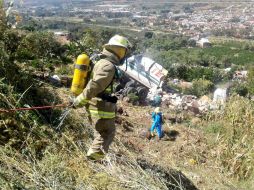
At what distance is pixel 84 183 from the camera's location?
350cm

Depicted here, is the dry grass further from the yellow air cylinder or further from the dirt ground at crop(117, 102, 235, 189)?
the yellow air cylinder

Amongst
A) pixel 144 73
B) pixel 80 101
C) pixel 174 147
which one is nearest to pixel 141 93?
pixel 144 73

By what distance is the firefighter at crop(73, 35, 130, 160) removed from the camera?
12.3ft

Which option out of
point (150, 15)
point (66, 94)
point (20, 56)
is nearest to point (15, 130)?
point (20, 56)

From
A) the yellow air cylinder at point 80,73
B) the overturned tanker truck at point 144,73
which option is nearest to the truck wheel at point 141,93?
the overturned tanker truck at point 144,73

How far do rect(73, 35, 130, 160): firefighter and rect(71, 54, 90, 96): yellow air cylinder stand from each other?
0.29 feet

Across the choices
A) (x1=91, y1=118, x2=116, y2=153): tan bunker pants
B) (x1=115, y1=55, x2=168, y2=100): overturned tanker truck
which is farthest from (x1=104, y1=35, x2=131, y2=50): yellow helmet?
(x1=115, y1=55, x2=168, y2=100): overturned tanker truck

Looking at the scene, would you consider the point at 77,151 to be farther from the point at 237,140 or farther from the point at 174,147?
the point at 174,147

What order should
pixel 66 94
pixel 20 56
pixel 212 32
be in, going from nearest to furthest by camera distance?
pixel 20 56 → pixel 66 94 → pixel 212 32

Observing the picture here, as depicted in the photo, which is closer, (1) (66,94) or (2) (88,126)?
(2) (88,126)

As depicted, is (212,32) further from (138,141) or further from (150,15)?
(138,141)

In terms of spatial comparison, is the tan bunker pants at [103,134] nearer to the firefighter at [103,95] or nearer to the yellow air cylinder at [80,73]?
the firefighter at [103,95]

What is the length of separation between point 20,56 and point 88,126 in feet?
5.83

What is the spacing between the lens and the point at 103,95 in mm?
4004
